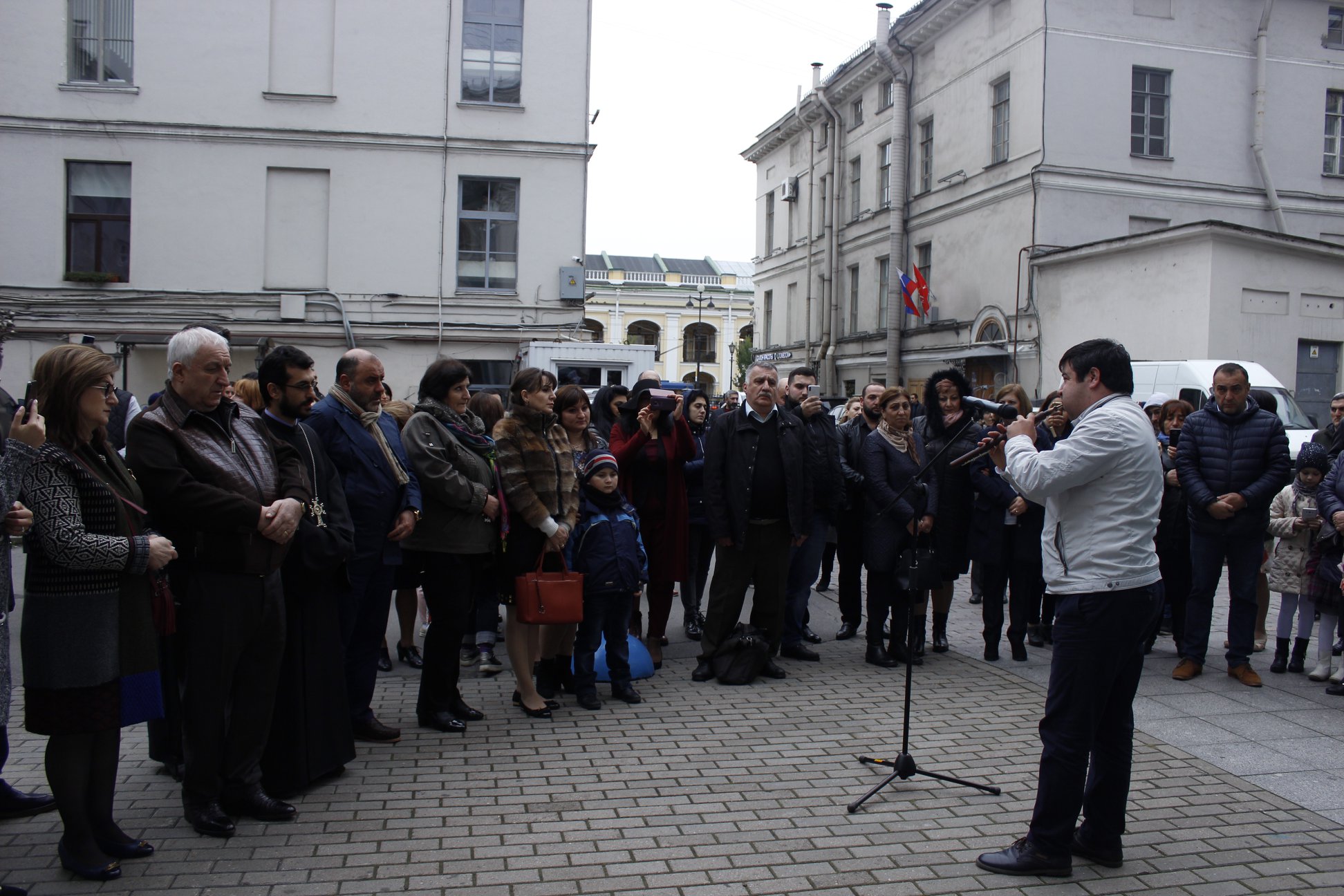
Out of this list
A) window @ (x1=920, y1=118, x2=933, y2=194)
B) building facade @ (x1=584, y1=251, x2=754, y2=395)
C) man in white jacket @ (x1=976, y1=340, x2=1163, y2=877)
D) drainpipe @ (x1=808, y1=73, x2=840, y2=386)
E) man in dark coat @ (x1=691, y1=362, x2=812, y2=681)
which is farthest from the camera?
building facade @ (x1=584, y1=251, x2=754, y2=395)

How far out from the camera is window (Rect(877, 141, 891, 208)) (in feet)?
107

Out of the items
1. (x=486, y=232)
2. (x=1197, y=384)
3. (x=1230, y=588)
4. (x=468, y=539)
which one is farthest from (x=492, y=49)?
(x=1230, y=588)

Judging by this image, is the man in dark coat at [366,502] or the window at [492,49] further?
the window at [492,49]

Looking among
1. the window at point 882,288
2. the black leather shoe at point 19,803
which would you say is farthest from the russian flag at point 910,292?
the black leather shoe at point 19,803

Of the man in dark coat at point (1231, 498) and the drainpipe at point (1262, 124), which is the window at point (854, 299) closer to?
the drainpipe at point (1262, 124)

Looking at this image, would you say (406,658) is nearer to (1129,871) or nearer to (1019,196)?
(1129,871)

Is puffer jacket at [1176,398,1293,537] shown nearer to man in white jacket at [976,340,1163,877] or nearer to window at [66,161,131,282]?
man in white jacket at [976,340,1163,877]

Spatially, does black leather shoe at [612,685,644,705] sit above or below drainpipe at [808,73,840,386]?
below

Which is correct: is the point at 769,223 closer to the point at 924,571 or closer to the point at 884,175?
the point at 884,175

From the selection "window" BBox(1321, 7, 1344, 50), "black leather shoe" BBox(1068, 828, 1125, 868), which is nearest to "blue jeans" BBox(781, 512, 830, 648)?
"black leather shoe" BBox(1068, 828, 1125, 868)

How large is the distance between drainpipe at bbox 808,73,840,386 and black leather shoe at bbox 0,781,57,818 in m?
33.0

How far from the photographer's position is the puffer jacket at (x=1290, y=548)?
7.24m

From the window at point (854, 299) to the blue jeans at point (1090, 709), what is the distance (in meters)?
31.9

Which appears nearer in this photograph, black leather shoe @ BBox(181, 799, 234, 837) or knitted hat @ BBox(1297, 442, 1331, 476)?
black leather shoe @ BBox(181, 799, 234, 837)
